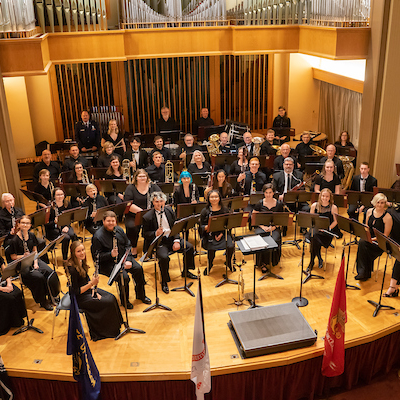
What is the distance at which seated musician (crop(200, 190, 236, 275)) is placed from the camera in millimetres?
5996

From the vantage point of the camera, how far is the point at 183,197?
22.2 ft

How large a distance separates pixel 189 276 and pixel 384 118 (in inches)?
168

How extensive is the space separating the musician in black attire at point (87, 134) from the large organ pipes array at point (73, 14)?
1.62 metres

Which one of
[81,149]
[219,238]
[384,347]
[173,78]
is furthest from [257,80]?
[384,347]

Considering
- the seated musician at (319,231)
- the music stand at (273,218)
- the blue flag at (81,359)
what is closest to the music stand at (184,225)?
the music stand at (273,218)

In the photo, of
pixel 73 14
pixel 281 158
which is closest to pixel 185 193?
pixel 281 158

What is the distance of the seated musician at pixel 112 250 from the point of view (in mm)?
5355

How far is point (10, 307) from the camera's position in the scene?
5.05m

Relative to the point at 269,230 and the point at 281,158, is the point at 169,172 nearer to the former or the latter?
the point at 281,158

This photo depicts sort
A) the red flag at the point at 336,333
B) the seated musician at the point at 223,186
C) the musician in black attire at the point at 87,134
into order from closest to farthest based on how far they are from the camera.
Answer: the red flag at the point at 336,333 → the seated musician at the point at 223,186 → the musician in black attire at the point at 87,134

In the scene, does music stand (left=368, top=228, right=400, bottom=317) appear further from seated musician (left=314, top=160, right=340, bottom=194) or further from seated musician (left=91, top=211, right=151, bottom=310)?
seated musician (left=91, top=211, right=151, bottom=310)

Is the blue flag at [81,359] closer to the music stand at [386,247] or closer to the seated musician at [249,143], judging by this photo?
the music stand at [386,247]

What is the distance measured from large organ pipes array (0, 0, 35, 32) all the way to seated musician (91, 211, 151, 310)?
3.46 meters

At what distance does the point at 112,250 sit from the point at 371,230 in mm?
3191
